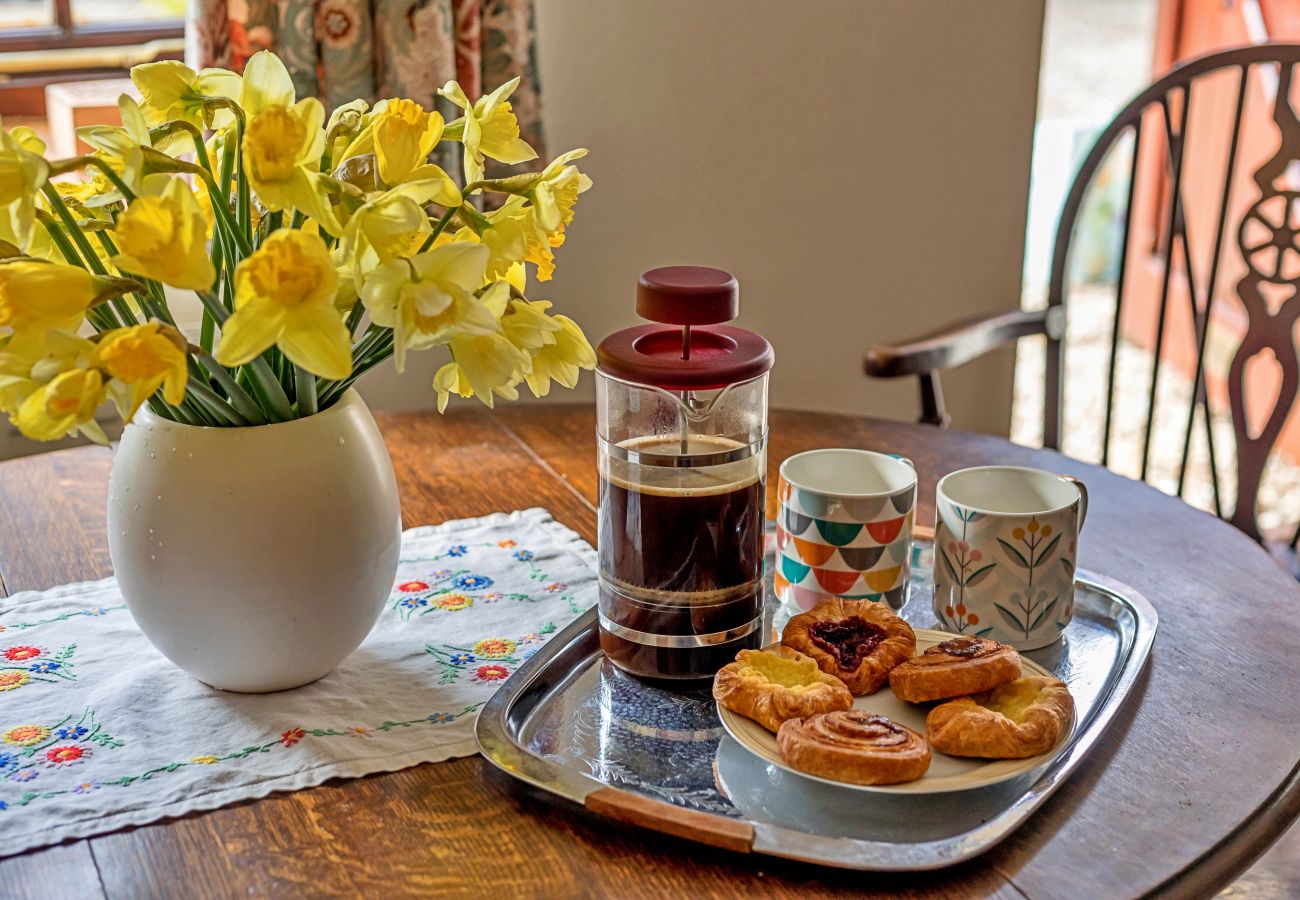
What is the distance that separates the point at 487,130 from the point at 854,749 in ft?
1.47

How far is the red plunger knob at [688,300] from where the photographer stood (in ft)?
2.82

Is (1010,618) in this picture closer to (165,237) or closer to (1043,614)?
(1043,614)

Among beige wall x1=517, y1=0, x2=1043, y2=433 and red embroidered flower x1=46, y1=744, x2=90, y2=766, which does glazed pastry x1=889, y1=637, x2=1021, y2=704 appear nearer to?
red embroidered flower x1=46, y1=744, x2=90, y2=766

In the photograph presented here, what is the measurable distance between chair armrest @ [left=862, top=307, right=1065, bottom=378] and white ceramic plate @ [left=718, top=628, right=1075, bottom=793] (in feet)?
2.20

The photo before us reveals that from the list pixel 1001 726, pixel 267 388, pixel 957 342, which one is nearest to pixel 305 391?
pixel 267 388

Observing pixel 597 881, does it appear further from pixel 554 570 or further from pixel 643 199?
pixel 643 199

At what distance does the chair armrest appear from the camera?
1.51 metres

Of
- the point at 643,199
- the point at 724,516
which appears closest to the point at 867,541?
the point at 724,516

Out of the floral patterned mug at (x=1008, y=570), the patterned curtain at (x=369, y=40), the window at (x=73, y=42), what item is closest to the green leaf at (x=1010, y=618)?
the floral patterned mug at (x=1008, y=570)

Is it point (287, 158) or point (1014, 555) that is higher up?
point (287, 158)

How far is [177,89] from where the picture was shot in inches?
33.7

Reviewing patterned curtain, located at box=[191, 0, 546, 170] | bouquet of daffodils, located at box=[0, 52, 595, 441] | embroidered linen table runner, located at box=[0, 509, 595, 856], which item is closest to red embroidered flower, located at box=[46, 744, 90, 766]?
embroidered linen table runner, located at box=[0, 509, 595, 856]

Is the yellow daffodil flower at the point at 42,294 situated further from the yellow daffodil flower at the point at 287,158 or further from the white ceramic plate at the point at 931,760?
the white ceramic plate at the point at 931,760

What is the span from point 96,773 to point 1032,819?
1.87ft
